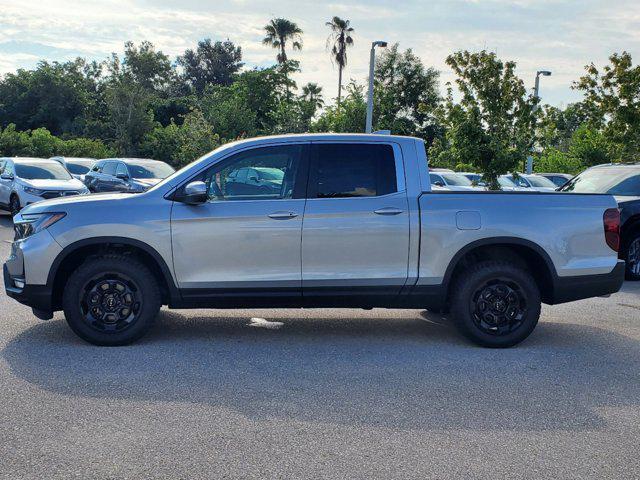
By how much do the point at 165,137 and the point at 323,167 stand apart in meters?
42.8

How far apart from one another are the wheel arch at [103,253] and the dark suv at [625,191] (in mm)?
6760

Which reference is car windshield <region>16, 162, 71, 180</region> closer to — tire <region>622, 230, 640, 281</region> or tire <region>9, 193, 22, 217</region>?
tire <region>9, 193, 22, 217</region>

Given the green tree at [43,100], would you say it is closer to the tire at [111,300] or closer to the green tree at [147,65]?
the green tree at [147,65]

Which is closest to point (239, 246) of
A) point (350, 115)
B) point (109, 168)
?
point (109, 168)

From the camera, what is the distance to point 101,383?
5289mm

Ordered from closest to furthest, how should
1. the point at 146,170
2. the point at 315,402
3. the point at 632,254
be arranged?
1. the point at 315,402
2. the point at 632,254
3. the point at 146,170

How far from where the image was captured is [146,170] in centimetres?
2008

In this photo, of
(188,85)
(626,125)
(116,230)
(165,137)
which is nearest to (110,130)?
(165,137)

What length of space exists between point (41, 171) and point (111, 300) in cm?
1444

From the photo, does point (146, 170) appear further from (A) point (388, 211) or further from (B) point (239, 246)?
(A) point (388, 211)

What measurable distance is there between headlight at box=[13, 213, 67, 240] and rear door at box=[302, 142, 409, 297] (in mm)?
2288

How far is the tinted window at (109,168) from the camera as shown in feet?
66.8

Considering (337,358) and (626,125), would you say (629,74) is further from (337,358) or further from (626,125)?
(337,358)

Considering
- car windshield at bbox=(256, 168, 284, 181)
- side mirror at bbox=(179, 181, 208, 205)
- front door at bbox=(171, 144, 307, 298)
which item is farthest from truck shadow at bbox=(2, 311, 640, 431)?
car windshield at bbox=(256, 168, 284, 181)
